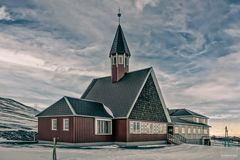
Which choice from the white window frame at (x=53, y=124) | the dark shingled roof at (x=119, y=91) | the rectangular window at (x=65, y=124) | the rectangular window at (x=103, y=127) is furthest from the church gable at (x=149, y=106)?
the white window frame at (x=53, y=124)

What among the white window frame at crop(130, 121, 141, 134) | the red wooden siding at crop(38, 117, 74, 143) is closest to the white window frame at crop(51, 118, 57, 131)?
the red wooden siding at crop(38, 117, 74, 143)

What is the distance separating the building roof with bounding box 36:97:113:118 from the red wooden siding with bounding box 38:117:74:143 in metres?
0.74

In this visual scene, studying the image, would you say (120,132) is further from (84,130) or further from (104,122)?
(84,130)

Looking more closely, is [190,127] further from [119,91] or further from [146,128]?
[119,91]

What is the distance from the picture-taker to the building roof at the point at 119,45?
43781 millimetres

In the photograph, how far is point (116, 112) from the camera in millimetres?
37625

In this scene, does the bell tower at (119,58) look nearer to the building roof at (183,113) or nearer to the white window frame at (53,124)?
the white window frame at (53,124)

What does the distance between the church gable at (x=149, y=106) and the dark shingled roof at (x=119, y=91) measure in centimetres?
87

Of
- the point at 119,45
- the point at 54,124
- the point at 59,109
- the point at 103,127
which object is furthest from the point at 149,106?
the point at 54,124

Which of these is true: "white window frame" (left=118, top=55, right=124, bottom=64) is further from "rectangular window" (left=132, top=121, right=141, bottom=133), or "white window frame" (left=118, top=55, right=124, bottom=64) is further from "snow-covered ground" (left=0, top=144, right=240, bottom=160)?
A: "snow-covered ground" (left=0, top=144, right=240, bottom=160)

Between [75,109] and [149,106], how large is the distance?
404 inches

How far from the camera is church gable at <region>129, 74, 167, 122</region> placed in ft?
124

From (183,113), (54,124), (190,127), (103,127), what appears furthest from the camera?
(183,113)

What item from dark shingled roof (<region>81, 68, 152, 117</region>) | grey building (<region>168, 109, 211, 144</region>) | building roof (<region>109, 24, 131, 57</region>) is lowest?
grey building (<region>168, 109, 211, 144</region>)
